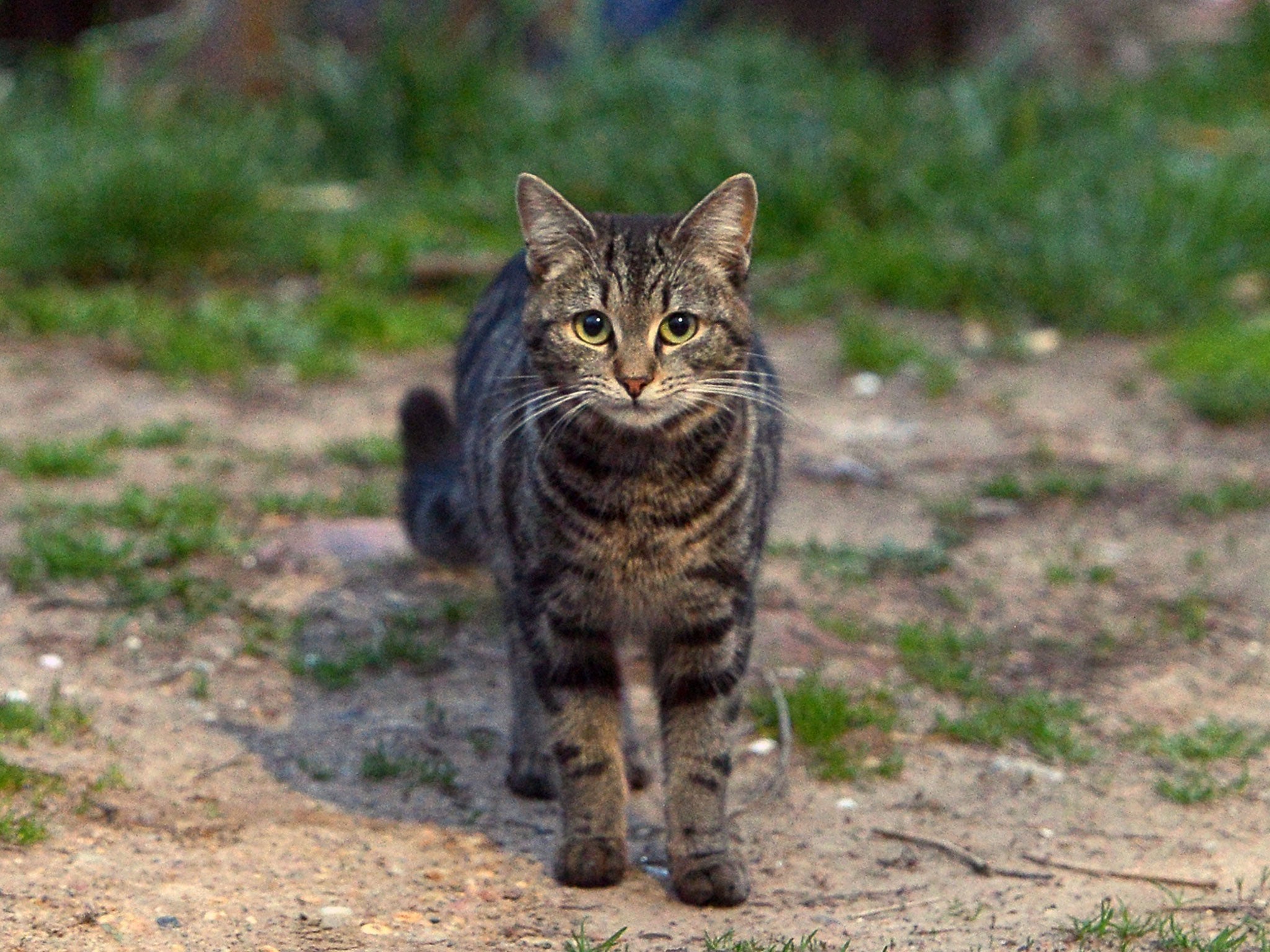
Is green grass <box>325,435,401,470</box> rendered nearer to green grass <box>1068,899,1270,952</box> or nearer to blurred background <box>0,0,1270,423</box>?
blurred background <box>0,0,1270,423</box>

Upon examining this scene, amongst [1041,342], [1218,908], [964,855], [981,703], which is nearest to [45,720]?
[964,855]

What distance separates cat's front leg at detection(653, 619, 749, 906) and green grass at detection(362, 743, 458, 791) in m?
0.60

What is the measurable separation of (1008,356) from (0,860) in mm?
4282

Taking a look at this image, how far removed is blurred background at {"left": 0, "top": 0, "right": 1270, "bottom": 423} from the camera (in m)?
6.24

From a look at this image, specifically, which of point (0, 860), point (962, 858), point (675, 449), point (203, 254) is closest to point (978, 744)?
point (962, 858)

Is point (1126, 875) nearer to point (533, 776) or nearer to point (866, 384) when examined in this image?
point (533, 776)

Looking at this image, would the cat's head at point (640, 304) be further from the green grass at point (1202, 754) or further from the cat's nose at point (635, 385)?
the green grass at point (1202, 754)

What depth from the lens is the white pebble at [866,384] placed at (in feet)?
19.4

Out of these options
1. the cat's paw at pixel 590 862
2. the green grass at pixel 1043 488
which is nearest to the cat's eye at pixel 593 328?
the cat's paw at pixel 590 862

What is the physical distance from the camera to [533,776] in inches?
137

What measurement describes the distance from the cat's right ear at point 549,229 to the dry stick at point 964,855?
1379 millimetres

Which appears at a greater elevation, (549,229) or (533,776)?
(549,229)

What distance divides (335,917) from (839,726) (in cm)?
137

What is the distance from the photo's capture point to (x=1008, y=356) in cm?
611
